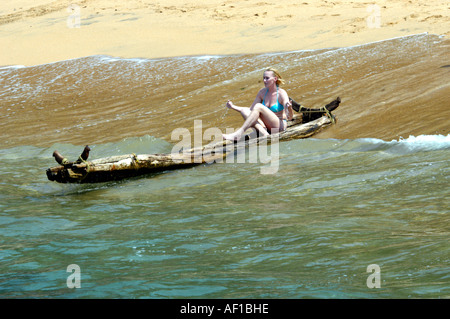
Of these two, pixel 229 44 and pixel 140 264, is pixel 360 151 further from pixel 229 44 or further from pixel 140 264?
pixel 229 44

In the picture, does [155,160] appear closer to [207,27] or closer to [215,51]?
[215,51]

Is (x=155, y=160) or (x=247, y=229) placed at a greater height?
(x=155, y=160)

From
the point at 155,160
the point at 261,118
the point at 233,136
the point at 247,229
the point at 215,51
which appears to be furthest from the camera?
the point at 215,51

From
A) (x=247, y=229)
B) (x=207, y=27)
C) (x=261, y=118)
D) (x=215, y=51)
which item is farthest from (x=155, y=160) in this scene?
(x=207, y=27)

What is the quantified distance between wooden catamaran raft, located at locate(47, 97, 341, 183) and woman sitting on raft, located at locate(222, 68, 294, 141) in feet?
0.61

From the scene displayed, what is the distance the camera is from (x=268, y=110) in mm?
8227

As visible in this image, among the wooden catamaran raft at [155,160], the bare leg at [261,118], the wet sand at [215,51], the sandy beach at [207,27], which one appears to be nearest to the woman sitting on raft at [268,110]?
the bare leg at [261,118]

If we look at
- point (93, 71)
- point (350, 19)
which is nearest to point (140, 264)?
point (93, 71)

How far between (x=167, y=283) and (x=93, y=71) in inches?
484

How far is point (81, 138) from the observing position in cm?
1071

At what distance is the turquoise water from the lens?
362cm

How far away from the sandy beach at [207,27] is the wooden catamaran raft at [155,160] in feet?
19.5

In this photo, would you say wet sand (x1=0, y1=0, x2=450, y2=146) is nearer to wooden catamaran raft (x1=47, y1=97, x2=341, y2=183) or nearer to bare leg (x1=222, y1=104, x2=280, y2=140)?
wooden catamaran raft (x1=47, y1=97, x2=341, y2=183)

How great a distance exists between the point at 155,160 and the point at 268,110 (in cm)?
190
